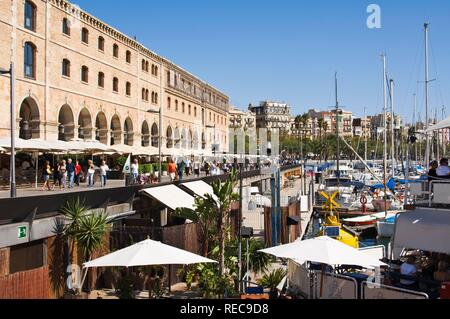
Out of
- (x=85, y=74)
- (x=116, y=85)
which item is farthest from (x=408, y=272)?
(x=116, y=85)

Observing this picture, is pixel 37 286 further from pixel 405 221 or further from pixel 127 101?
pixel 127 101

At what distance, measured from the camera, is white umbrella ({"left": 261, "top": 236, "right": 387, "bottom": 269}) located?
11422 millimetres

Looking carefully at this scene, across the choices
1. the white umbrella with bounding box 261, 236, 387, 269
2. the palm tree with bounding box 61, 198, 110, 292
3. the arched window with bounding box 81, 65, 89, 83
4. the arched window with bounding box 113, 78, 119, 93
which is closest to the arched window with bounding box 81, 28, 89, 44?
the arched window with bounding box 81, 65, 89, 83

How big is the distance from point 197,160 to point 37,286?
5019 centimetres

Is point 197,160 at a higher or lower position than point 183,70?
lower

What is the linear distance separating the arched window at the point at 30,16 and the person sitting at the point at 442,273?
30.6m

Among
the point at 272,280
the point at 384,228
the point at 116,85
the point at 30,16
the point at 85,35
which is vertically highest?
the point at 85,35

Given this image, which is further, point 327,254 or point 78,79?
point 78,79

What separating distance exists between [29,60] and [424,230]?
29.6 m

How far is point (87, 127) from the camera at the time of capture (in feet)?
141

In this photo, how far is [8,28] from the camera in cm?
3203

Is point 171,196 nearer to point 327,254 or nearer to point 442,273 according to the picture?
point 327,254

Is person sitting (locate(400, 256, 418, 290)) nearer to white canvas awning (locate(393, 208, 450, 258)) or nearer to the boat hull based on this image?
white canvas awning (locate(393, 208, 450, 258))

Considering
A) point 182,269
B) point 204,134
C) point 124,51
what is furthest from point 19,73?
point 204,134
